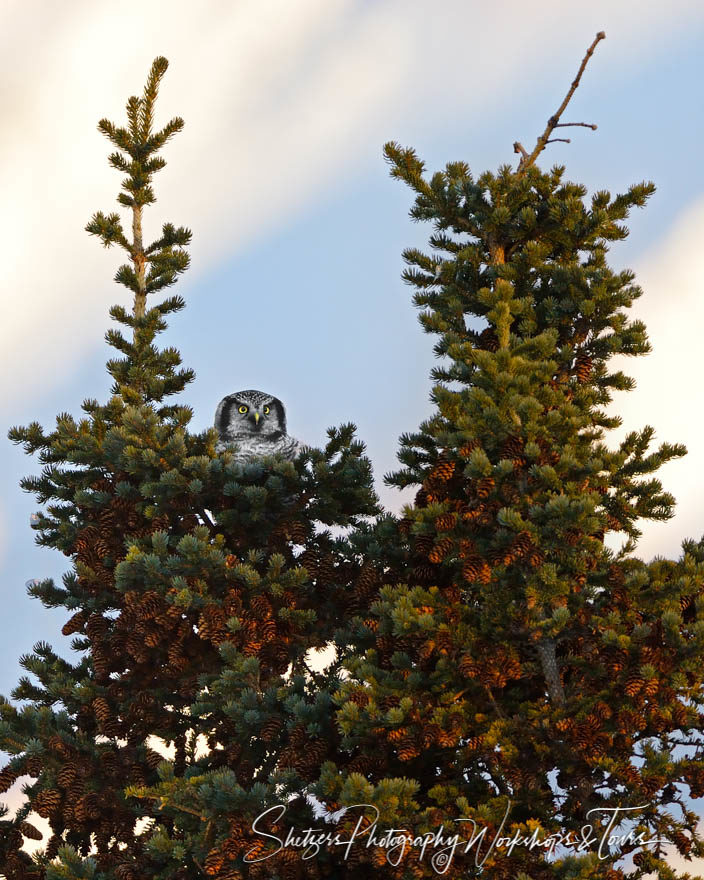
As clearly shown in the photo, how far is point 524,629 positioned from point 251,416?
5.13 metres

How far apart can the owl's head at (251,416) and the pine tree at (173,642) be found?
3.01ft

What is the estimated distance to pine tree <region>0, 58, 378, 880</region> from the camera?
31.3ft

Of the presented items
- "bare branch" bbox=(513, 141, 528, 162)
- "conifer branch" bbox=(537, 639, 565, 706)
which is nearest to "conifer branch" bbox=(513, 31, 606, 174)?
"bare branch" bbox=(513, 141, 528, 162)

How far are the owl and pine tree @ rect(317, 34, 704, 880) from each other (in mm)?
2581

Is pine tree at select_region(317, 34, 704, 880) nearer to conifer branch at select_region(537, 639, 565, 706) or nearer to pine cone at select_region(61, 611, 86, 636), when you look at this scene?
conifer branch at select_region(537, 639, 565, 706)

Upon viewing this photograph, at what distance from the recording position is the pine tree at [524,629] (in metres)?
8.87

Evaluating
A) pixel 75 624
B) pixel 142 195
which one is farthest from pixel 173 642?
pixel 142 195

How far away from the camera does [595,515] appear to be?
996cm

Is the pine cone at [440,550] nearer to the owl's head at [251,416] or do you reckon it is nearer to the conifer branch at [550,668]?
the conifer branch at [550,668]

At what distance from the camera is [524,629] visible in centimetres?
952

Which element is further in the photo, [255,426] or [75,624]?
[255,426]

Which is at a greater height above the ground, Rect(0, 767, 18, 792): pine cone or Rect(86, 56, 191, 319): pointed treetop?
Rect(86, 56, 191, 319): pointed treetop

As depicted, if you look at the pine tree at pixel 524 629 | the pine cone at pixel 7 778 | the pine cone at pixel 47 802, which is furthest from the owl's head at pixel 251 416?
the pine cone at pixel 47 802

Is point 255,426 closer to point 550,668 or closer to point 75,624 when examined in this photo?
point 75,624
